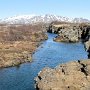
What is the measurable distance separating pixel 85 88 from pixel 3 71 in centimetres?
3922

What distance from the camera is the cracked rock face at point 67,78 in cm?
5103

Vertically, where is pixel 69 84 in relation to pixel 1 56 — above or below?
above

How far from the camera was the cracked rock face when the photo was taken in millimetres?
51031

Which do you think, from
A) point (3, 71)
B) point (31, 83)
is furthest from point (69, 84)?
point (3, 71)

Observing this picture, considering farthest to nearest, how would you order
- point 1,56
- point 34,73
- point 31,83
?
point 1,56 → point 34,73 → point 31,83

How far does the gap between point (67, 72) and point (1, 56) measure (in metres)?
55.1

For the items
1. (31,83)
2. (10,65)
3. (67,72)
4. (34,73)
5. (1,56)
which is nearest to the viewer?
(67,72)

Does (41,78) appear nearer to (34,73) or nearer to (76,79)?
(76,79)

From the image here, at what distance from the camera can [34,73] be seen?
7944 cm

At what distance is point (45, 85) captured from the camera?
5231 centimetres

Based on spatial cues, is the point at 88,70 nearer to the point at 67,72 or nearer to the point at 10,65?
the point at 67,72

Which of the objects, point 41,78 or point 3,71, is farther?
point 3,71

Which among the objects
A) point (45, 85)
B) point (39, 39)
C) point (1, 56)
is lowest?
point (39, 39)

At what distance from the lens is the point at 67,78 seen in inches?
2087
